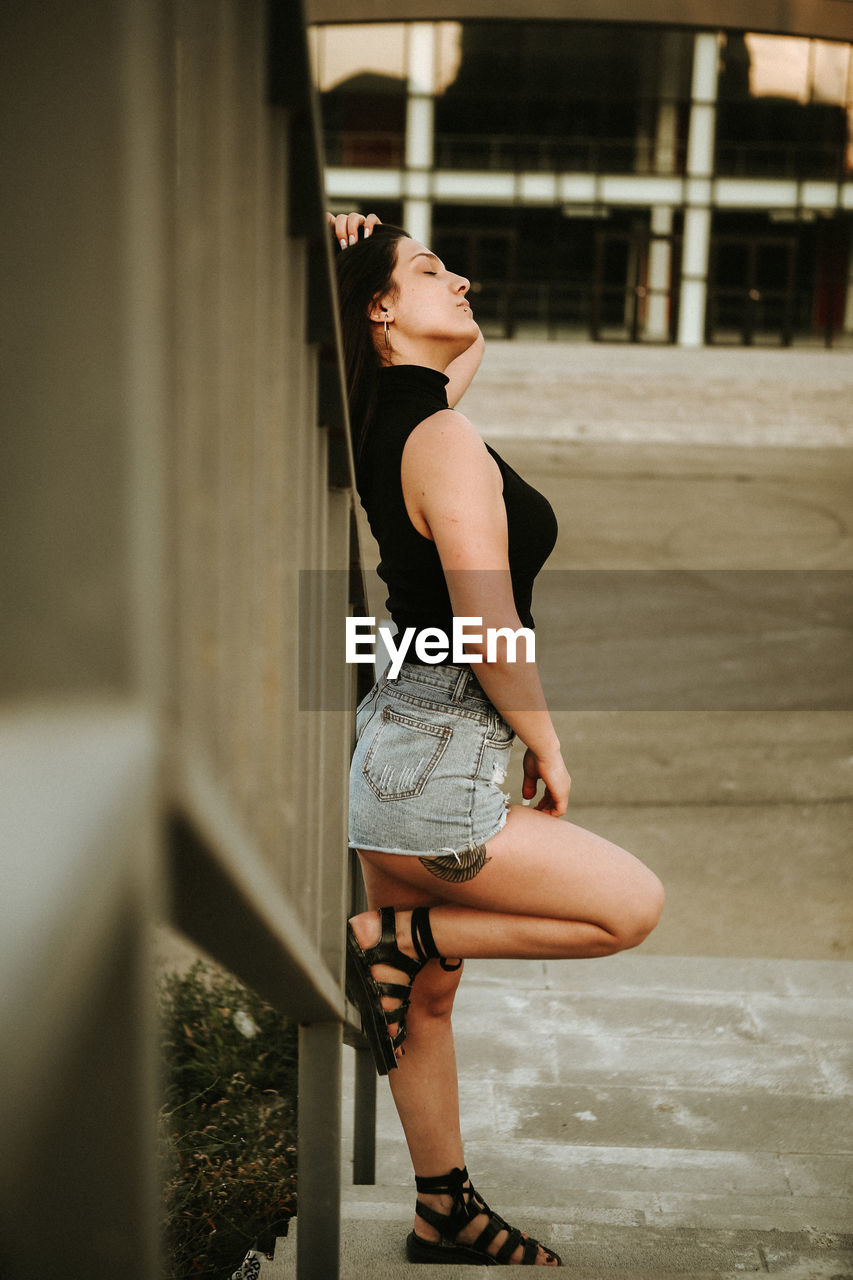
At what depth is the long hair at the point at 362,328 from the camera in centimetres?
235

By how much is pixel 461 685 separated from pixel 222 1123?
1516 millimetres

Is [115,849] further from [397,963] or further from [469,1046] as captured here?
[469,1046]

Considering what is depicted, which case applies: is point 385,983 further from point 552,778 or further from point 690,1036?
point 690,1036

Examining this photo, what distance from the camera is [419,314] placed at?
2354 mm

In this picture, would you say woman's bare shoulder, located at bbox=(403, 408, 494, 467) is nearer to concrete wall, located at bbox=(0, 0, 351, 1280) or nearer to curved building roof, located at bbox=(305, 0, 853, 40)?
concrete wall, located at bbox=(0, 0, 351, 1280)

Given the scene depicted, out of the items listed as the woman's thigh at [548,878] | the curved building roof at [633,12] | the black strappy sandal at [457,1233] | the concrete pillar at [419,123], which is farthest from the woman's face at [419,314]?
the curved building roof at [633,12]

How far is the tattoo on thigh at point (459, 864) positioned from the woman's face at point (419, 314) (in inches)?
36.3

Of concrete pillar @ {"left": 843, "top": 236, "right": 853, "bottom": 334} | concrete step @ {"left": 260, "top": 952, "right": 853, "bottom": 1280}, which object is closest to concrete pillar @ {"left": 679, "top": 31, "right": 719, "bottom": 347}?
concrete pillar @ {"left": 843, "top": 236, "right": 853, "bottom": 334}

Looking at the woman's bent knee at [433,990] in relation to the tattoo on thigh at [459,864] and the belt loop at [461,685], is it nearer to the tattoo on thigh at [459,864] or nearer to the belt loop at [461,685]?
the tattoo on thigh at [459,864]

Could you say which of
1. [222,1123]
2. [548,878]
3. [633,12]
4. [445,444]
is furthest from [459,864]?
[633,12]

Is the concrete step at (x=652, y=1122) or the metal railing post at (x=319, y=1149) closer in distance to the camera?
the metal railing post at (x=319, y=1149)

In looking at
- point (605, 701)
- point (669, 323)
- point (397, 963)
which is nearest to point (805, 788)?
point (605, 701)

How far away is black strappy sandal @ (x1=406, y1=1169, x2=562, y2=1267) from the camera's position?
2.51 metres

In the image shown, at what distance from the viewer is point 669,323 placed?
31.7m
